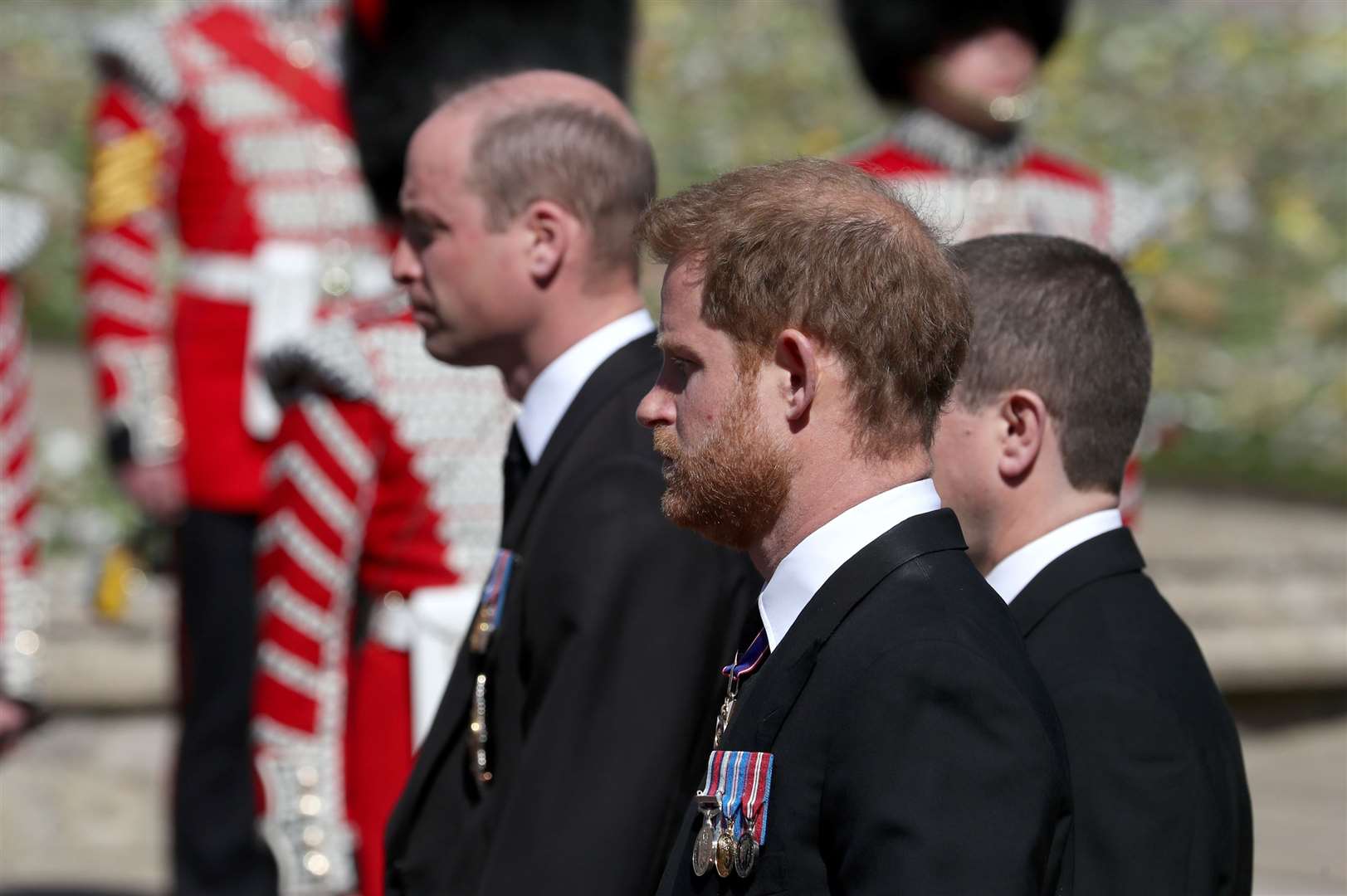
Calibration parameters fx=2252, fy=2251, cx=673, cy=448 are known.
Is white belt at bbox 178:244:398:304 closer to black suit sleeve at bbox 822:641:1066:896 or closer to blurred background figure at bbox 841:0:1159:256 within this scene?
blurred background figure at bbox 841:0:1159:256

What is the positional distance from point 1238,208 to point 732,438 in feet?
31.0

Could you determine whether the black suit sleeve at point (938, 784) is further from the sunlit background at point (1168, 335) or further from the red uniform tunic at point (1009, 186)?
the sunlit background at point (1168, 335)

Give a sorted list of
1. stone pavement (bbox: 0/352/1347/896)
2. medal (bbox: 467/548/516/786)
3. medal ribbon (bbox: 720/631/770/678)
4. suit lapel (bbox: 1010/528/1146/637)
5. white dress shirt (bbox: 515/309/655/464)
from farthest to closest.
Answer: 1. stone pavement (bbox: 0/352/1347/896)
2. white dress shirt (bbox: 515/309/655/464)
3. medal (bbox: 467/548/516/786)
4. suit lapel (bbox: 1010/528/1146/637)
5. medal ribbon (bbox: 720/631/770/678)

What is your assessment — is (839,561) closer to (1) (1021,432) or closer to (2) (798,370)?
(2) (798,370)

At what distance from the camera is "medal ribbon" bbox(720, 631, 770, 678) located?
6.22 ft

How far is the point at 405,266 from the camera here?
8.99 ft

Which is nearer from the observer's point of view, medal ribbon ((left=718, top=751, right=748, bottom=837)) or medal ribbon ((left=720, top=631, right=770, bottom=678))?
medal ribbon ((left=718, top=751, right=748, bottom=837))

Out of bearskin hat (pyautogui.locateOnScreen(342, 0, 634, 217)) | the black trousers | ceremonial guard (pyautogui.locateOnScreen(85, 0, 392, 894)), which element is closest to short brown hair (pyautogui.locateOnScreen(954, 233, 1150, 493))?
bearskin hat (pyautogui.locateOnScreen(342, 0, 634, 217))

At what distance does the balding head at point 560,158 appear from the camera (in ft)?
8.71

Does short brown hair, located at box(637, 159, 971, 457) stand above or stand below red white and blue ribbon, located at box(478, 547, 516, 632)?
above

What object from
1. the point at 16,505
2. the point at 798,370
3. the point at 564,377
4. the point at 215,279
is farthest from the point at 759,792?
the point at 215,279

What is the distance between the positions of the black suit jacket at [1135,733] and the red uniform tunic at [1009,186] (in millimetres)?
2234

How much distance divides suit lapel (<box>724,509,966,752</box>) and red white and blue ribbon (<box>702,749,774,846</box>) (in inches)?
0.5

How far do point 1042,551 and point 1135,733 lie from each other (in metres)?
0.25
